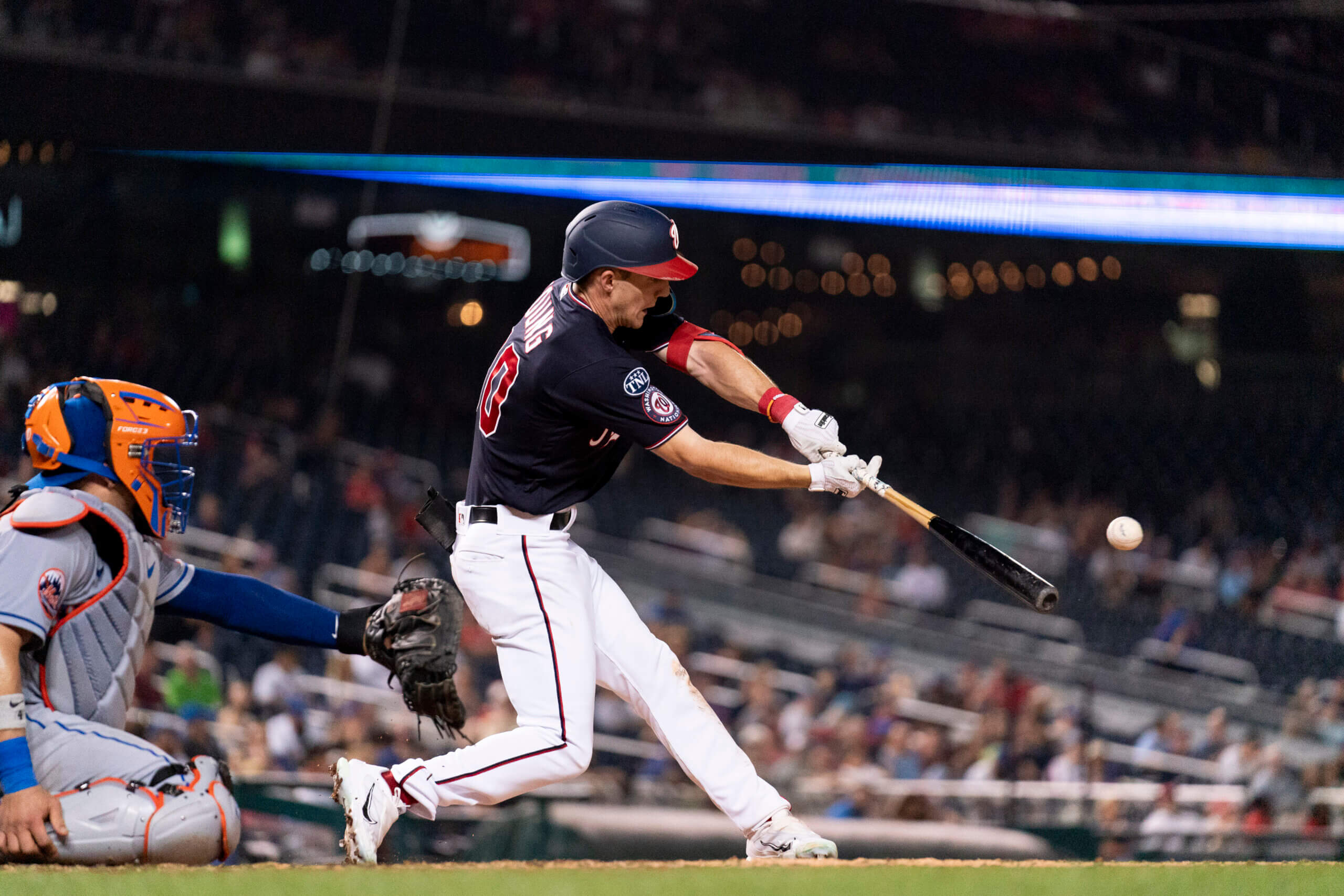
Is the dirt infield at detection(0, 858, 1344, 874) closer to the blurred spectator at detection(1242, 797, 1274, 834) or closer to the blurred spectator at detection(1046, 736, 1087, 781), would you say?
the blurred spectator at detection(1242, 797, 1274, 834)

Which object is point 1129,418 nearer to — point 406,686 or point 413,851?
point 413,851

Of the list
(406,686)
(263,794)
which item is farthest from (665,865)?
(263,794)

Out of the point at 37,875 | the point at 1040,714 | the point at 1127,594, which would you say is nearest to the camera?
the point at 37,875

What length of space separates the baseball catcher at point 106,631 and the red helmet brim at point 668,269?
95 cm

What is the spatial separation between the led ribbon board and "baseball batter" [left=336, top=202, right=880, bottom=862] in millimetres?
9096

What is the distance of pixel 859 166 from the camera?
13.5 metres

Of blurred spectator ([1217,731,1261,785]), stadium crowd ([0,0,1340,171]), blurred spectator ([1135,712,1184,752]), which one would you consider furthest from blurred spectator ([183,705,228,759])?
stadium crowd ([0,0,1340,171])

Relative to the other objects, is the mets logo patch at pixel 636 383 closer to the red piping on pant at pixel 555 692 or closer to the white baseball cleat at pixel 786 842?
the red piping on pant at pixel 555 692

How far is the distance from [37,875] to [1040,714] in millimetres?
6378

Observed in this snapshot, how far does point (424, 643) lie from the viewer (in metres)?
3.17

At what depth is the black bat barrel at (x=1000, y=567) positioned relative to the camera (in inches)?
113

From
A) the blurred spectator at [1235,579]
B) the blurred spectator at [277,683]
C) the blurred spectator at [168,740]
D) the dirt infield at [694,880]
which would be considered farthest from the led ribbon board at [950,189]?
the dirt infield at [694,880]

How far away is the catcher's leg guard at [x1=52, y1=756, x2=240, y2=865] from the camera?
270 centimetres

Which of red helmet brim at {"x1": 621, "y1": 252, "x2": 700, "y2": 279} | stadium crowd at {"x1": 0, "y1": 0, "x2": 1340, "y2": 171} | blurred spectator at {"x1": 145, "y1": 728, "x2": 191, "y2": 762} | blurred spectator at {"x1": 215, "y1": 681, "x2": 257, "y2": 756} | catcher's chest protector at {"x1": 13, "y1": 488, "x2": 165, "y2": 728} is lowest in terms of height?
blurred spectator at {"x1": 145, "y1": 728, "x2": 191, "y2": 762}
